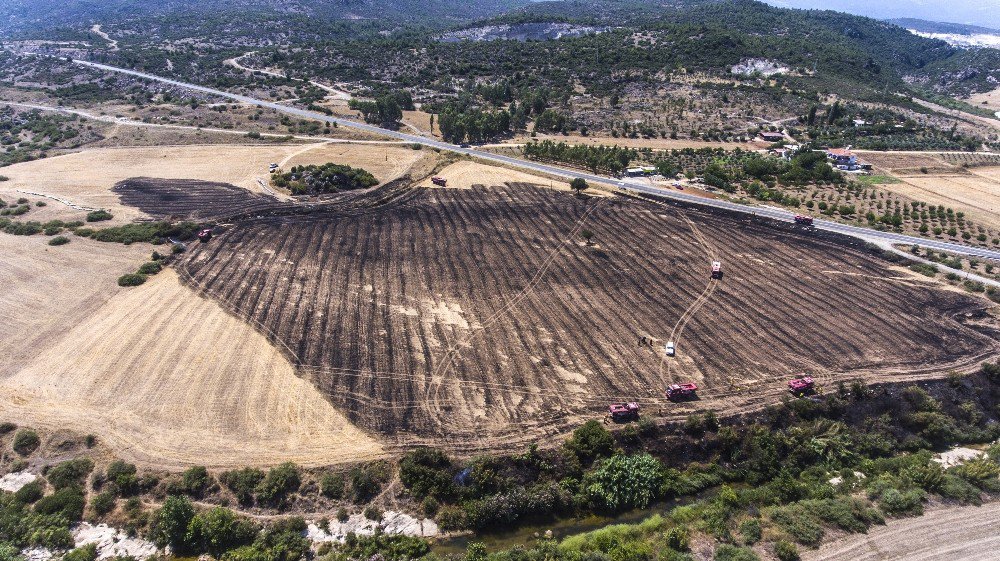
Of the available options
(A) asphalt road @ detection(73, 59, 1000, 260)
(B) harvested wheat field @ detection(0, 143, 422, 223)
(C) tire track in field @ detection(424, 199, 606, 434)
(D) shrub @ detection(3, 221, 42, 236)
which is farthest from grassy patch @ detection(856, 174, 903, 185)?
(D) shrub @ detection(3, 221, 42, 236)

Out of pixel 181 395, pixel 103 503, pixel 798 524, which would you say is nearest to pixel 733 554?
pixel 798 524

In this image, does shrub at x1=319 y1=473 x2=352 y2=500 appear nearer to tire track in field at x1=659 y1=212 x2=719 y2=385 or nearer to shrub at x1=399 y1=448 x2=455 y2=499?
shrub at x1=399 y1=448 x2=455 y2=499

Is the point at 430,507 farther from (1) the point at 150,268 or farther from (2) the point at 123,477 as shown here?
(1) the point at 150,268

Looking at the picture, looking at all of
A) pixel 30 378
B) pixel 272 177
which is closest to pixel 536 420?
pixel 30 378

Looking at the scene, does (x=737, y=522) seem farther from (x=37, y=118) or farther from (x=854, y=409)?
(x=37, y=118)

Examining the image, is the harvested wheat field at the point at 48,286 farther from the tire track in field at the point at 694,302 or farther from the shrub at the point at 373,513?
the tire track in field at the point at 694,302
